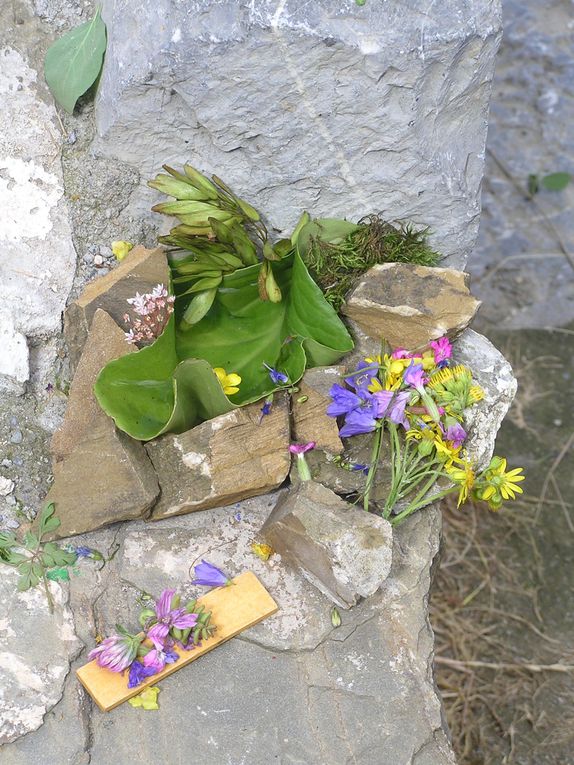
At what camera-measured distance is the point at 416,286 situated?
1.94m

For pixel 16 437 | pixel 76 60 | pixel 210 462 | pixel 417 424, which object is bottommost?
pixel 417 424

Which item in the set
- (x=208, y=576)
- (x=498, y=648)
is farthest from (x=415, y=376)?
(x=498, y=648)

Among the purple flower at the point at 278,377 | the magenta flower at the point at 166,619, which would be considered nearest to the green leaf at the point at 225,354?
the purple flower at the point at 278,377

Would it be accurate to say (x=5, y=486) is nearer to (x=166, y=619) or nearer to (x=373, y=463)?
(x=166, y=619)

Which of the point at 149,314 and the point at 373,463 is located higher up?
the point at 149,314

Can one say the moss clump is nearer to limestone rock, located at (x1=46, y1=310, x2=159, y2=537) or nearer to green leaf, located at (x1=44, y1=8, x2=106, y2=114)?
limestone rock, located at (x1=46, y1=310, x2=159, y2=537)

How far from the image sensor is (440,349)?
1.90 meters

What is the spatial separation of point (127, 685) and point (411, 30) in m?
1.43

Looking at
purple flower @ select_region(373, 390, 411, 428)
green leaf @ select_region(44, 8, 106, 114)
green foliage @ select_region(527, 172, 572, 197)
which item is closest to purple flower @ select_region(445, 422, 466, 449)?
purple flower @ select_region(373, 390, 411, 428)

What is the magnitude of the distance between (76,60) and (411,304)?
93 cm

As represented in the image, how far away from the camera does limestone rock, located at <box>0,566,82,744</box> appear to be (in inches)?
65.1

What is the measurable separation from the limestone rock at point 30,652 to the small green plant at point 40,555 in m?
0.02

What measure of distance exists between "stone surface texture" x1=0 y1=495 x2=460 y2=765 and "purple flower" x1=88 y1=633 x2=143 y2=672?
0.06m

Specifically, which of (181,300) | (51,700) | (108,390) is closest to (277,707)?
(51,700)
